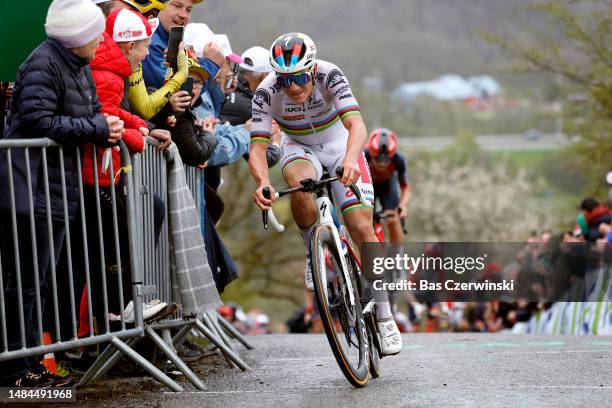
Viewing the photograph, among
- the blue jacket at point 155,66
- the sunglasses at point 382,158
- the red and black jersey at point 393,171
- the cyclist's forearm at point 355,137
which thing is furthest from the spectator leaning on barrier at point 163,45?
the red and black jersey at point 393,171

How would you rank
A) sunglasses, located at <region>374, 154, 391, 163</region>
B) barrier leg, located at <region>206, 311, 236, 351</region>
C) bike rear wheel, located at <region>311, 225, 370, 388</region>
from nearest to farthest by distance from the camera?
bike rear wheel, located at <region>311, 225, 370, 388</region>, barrier leg, located at <region>206, 311, 236, 351</region>, sunglasses, located at <region>374, 154, 391, 163</region>

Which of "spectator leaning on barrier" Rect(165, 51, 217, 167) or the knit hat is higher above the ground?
the knit hat

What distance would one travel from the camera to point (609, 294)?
14133 mm

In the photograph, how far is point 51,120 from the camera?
6.53m

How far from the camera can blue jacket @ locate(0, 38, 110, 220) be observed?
21.2 ft

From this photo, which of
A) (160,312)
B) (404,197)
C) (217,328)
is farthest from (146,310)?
(404,197)

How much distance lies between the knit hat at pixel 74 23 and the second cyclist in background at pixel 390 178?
339 inches

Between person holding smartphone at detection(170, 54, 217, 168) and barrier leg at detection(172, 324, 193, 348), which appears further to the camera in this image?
barrier leg at detection(172, 324, 193, 348)

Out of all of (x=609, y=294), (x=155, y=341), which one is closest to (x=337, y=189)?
(x=155, y=341)

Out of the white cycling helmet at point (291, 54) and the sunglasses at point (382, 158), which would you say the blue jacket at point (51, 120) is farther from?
the sunglasses at point (382, 158)

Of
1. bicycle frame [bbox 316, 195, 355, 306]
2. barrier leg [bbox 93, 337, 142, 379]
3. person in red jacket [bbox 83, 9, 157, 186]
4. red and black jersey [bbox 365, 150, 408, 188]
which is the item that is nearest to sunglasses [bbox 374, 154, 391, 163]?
red and black jersey [bbox 365, 150, 408, 188]

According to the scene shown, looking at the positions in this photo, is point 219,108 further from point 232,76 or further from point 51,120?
point 51,120

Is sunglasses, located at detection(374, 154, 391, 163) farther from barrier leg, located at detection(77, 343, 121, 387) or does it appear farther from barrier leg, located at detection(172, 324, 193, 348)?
barrier leg, located at detection(77, 343, 121, 387)

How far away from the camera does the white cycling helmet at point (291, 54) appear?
7816mm
